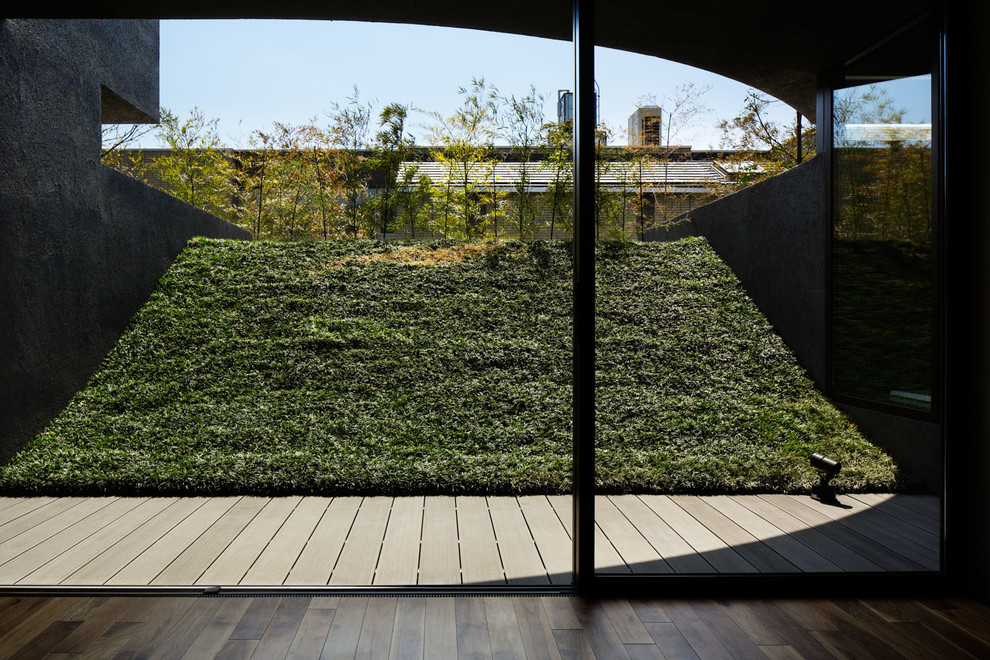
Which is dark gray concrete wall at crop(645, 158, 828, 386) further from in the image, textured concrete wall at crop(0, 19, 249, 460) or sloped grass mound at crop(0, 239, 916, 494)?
textured concrete wall at crop(0, 19, 249, 460)

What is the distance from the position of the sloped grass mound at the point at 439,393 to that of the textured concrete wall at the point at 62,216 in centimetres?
23

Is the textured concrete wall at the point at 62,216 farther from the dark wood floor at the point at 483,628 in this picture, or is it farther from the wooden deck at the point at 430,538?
the dark wood floor at the point at 483,628

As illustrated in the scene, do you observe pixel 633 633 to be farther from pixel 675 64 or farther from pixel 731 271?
pixel 731 271

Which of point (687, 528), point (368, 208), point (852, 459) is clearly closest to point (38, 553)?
point (687, 528)

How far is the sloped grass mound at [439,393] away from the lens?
357 centimetres

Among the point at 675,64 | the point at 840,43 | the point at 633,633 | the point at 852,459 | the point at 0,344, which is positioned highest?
the point at 840,43

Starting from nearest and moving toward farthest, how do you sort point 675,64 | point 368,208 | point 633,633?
1. point 633,633
2. point 675,64
3. point 368,208

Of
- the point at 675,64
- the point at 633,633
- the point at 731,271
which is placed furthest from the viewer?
the point at 731,271

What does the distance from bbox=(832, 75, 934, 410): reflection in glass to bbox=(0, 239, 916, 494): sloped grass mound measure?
1.16 ft

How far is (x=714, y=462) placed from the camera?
362 centimetres

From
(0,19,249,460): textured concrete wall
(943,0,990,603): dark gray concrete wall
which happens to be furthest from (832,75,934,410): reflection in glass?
(0,19,249,460): textured concrete wall

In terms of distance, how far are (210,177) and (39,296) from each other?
382 cm

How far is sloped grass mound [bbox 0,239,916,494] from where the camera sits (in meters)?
3.57

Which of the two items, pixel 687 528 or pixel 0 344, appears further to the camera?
pixel 0 344
